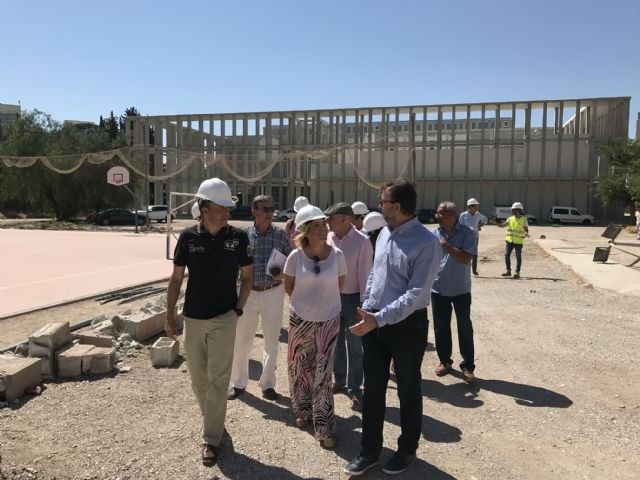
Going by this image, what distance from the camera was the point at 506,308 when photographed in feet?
30.8

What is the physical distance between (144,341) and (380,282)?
420 cm

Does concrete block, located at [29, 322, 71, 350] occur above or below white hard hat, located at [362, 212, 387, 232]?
below

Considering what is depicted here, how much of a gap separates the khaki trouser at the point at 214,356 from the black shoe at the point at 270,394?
3.60 ft

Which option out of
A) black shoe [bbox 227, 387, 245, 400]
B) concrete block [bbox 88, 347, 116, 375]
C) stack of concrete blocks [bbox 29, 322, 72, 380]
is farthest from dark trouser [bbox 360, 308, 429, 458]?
stack of concrete blocks [bbox 29, 322, 72, 380]

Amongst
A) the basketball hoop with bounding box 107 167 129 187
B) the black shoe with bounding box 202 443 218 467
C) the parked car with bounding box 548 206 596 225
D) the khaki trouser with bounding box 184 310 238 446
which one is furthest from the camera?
the parked car with bounding box 548 206 596 225

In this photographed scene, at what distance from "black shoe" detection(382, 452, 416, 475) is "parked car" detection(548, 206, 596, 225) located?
162ft

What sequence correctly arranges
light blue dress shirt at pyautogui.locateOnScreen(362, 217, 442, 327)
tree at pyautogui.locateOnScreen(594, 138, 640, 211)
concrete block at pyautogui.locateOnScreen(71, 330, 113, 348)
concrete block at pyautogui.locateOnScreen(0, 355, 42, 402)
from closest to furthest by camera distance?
light blue dress shirt at pyautogui.locateOnScreen(362, 217, 442, 327) → concrete block at pyautogui.locateOnScreen(0, 355, 42, 402) → concrete block at pyautogui.locateOnScreen(71, 330, 113, 348) → tree at pyautogui.locateOnScreen(594, 138, 640, 211)

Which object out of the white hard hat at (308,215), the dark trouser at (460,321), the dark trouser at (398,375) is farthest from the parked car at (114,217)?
the dark trouser at (398,375)

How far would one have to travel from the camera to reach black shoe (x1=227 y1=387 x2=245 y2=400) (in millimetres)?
4883

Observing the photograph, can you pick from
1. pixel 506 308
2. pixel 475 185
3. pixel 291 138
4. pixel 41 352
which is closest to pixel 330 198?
pixel 291 138

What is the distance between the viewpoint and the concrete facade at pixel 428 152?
5447cm

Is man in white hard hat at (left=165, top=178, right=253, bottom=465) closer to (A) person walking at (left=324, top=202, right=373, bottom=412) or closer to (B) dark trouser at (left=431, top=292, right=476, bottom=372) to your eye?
(A) person walking at (left=324, top=202, right=373, bottom=412)

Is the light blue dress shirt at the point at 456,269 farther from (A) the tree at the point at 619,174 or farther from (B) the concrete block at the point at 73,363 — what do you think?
(A) the tree at the point at 619,174

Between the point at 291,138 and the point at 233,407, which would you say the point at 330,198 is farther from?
the point at 233,407
